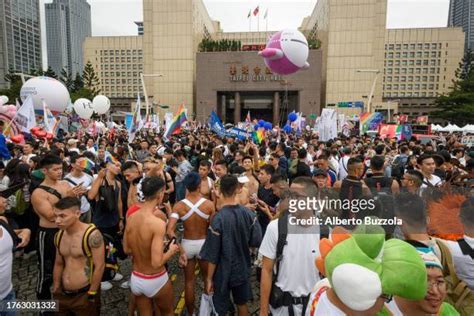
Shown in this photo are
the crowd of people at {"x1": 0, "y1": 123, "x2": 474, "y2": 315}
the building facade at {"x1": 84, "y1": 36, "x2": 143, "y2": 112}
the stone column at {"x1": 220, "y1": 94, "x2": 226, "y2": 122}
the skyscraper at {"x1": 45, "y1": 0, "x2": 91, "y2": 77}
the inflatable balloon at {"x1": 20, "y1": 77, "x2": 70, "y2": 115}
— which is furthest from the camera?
the skyscraper at {"x1": 45, "y1": 0, "x2": 91, "y2": 77}

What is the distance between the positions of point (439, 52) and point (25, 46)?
8674cm

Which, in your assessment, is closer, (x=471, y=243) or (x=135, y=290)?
(x=471, y=243)

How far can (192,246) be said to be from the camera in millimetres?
3428

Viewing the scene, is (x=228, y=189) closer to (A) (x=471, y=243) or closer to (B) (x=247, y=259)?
(B) (x=247, y=259)

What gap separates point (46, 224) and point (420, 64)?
7814 cm

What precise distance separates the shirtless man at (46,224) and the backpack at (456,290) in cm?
380

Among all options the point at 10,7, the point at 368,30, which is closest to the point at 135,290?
the point at 368,30

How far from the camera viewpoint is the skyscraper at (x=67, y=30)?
119000mm

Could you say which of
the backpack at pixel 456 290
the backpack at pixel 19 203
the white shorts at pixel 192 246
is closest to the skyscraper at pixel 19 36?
the backpack at pixel 19 203

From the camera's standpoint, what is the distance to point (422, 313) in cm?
144

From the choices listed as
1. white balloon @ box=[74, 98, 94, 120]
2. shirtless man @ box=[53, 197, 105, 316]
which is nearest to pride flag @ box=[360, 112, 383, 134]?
shirtless man @ box=[53, 197, 105, 316]

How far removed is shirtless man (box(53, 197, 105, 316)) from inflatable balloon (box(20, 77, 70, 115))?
39.5 feet

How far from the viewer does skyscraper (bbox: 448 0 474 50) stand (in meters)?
98.6

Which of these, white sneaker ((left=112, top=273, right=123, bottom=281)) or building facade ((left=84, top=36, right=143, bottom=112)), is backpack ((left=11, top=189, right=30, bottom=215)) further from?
building facade ((left=84, top=36, right=143, bottom=112))
